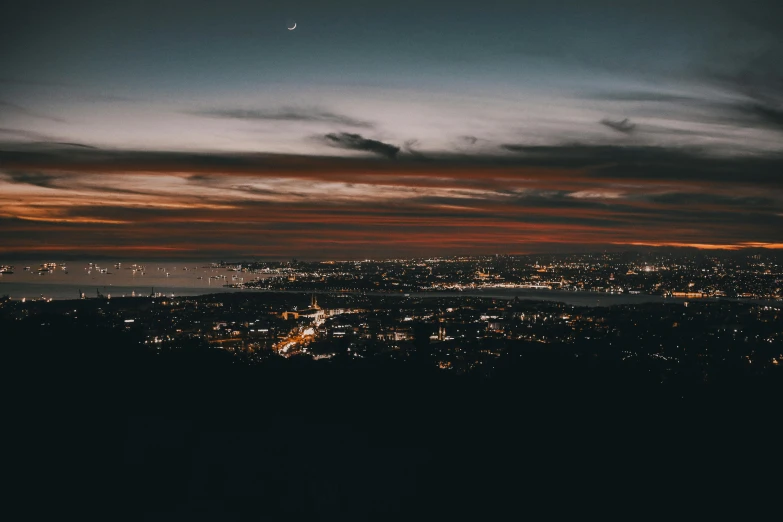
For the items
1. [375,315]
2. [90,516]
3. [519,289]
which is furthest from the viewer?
[519,289]

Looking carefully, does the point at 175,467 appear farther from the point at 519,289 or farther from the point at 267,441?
the point at 519,289

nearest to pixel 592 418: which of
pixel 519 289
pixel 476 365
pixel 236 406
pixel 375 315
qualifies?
pixel 236 406

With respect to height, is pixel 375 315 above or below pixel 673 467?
below

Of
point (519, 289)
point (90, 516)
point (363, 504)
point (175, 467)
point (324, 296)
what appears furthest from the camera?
Answer: point (519, 289)

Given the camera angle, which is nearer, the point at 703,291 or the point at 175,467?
the point at 175,467

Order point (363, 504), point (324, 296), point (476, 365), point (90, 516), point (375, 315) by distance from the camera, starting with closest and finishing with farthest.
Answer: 1. point (90, 516)
2. point (363, 504)
3. point (476, 365)
4. point (375, 315)
5. point (324, 296)

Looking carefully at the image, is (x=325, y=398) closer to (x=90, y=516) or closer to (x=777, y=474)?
(x=90, y=516)

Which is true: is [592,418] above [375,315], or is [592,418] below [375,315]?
above

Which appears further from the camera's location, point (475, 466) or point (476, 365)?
point (476, 365)

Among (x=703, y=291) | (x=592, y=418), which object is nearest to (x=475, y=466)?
(x=592, y=418)
